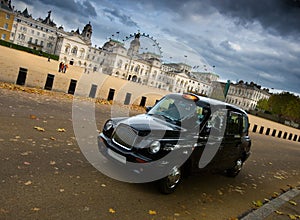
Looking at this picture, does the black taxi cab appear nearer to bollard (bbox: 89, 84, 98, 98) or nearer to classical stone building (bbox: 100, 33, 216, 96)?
bollard (bbox: 89, 84, 98, 98)

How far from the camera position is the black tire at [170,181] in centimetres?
493

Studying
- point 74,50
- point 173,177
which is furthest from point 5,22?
point 173,177

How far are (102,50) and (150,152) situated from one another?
127240mm

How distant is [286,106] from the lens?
274 ft

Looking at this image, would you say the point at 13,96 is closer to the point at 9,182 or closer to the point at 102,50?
the point at 9,182

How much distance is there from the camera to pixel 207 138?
5.54 m

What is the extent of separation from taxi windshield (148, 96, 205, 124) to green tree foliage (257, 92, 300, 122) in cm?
7769

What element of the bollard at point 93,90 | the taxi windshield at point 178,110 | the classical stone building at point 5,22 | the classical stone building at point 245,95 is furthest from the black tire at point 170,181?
the classical stone building at point 245,95

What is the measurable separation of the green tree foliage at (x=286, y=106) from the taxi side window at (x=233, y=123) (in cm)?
7618

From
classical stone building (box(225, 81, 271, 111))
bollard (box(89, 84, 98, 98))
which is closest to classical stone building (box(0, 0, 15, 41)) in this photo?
bollard (box(89, 84, 98, 98))

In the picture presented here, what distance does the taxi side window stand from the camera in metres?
6.30

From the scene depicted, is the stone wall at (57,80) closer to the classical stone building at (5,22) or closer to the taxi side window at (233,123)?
the taxi side window at (233,123)

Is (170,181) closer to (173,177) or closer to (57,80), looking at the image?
(173,177)

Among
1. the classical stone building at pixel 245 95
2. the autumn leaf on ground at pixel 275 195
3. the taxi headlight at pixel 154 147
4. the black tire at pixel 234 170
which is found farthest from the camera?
the classical stone building at pixel 245 95
